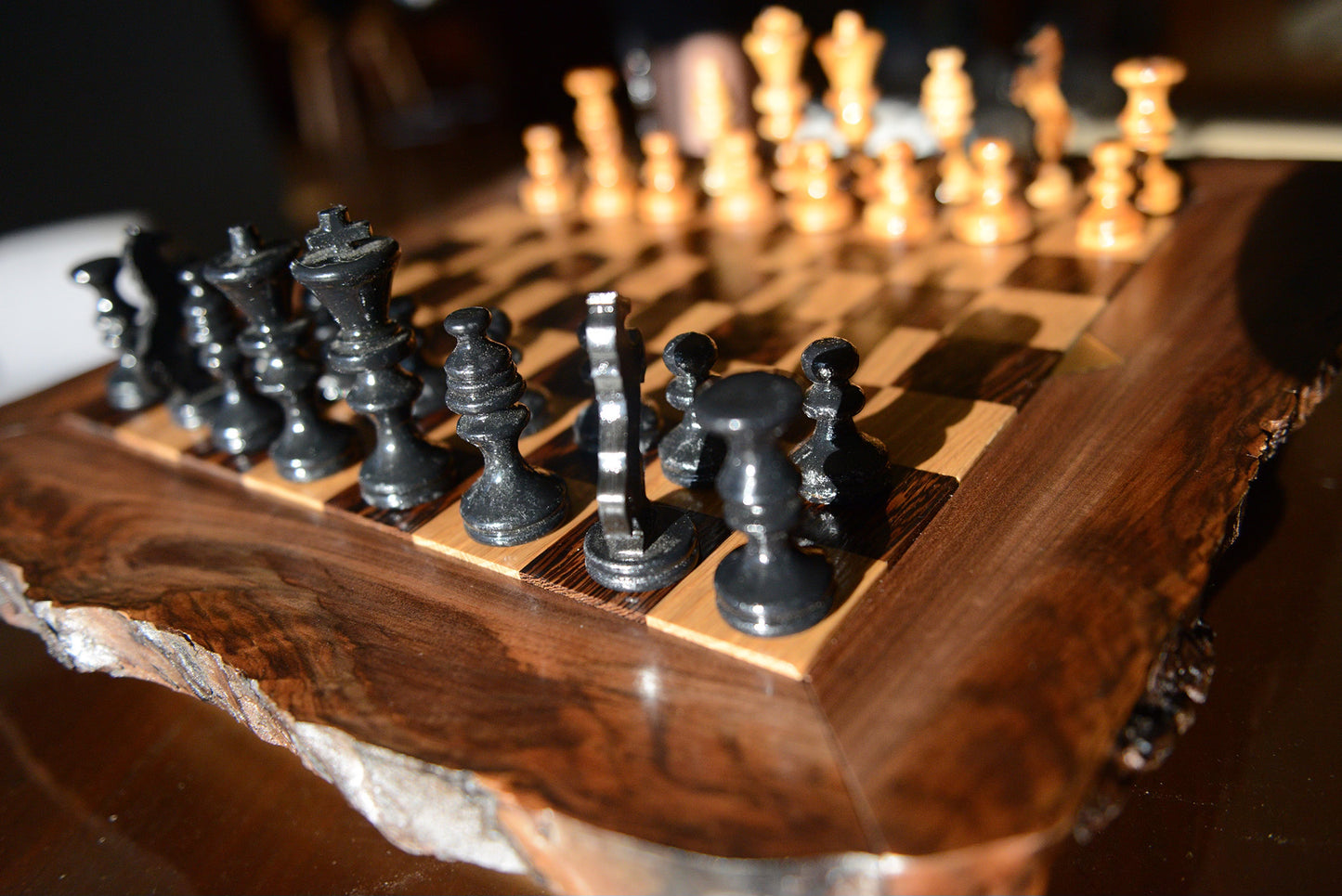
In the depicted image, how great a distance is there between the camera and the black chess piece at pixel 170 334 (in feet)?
4.47

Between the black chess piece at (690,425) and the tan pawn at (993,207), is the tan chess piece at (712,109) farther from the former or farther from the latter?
the black chess piece at (690,425)

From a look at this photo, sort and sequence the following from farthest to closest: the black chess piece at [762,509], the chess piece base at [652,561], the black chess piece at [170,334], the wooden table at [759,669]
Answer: the black chess piece at [170,334] → the chess piece base at [652,561] → the black chess piece at [762,509] → the wooden table at [759,669]

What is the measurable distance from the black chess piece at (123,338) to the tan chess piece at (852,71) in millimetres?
1220

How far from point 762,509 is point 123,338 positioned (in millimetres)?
1084

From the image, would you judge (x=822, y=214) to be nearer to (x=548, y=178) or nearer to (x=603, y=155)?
(x=603, y=155)

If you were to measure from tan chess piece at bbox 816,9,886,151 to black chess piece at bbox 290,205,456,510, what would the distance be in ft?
3.46

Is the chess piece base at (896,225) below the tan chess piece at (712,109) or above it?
below

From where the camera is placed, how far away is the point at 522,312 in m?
1.58

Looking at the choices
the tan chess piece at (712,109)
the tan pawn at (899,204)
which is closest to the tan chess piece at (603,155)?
the tan chess piece at (712,109)

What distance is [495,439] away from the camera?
974 mm

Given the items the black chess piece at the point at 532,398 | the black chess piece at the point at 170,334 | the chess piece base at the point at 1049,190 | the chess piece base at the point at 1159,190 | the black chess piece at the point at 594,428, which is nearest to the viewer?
the black chess piece at the point at 594,428

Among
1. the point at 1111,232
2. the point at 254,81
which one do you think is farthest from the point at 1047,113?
the point at 254,81

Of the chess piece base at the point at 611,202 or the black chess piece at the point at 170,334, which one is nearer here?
the black chess piece at the point at 170,334

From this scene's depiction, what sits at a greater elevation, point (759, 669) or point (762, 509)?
point (762, 509)
